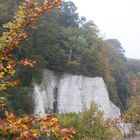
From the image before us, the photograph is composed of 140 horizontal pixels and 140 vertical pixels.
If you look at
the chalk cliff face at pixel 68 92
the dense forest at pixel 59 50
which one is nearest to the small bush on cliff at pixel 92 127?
the dense forest at pixel 59 50

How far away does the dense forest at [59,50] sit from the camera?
32.8 meters

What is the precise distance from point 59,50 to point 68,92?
3.51 meters

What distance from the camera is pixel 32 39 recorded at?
34.2 meters

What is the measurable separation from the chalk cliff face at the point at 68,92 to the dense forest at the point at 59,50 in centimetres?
61

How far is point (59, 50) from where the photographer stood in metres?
37.4

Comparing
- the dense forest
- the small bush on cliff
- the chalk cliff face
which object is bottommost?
the small bush on cliff

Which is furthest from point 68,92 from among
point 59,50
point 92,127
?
point 92,127

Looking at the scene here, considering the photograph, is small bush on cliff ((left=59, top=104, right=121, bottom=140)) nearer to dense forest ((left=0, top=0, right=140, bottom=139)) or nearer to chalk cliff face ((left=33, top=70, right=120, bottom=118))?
dense forest ((left=0, top=0, right=140, bottom=139))

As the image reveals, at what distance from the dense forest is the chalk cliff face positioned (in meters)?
0.61

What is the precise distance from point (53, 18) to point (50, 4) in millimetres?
32802

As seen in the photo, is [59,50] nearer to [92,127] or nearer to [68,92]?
[68,92]

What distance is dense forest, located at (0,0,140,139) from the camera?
32.8 meters

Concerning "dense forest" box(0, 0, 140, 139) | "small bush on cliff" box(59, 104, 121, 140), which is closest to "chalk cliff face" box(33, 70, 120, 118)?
"dense forest" box(0, 0, 140, 139)

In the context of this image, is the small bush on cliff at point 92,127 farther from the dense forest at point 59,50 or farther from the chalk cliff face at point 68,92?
the chalk cliff face at point 68,92
